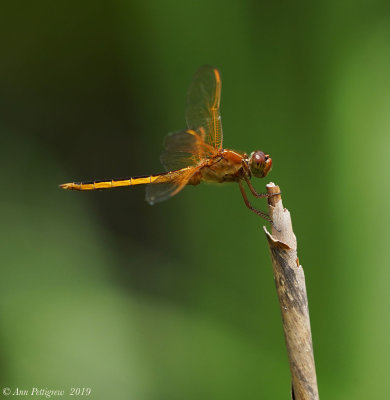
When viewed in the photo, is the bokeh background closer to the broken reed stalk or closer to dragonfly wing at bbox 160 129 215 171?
dragonfly wing at bbox 160 129 215 171

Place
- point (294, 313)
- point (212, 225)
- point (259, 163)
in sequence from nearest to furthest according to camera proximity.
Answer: point (294, 313) < point (259, 163) < point (212, 225)

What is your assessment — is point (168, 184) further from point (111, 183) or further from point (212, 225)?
point (212, 225)

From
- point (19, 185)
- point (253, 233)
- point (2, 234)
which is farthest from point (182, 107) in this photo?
point (2, 234)

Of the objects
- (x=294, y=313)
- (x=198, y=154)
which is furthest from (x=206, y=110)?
(x=294, y=313)

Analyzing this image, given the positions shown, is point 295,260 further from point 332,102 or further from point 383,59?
point 383,59

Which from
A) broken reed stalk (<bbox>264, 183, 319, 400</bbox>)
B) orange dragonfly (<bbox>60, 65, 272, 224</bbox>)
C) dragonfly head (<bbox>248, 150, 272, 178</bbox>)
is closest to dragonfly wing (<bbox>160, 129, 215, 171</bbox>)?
orange dragonfly (<bbox>60, 65, 272, 224</bbox>)

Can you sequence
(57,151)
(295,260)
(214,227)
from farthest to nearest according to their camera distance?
(57,151)
(214,227)
(295,260)

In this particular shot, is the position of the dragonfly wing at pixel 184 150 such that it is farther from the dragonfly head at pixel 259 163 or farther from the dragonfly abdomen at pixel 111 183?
Result: the dragonfly head at pixel 259 163
